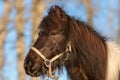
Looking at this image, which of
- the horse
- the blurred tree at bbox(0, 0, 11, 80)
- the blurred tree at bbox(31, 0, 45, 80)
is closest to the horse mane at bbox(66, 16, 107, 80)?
the horse

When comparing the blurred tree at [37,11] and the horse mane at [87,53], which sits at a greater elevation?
the blurred tree at [37,11]

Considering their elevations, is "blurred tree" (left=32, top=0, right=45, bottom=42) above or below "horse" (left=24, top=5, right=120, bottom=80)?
above

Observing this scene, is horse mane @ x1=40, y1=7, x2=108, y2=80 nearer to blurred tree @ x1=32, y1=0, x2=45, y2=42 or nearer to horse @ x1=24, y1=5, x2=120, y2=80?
horse @ x1=24, y1=5, x2=120, y2=80

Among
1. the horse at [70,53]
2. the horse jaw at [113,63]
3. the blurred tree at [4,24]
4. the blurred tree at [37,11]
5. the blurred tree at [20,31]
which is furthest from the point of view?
the blurred tree at [4,24]

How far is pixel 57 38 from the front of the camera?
734 centimetres

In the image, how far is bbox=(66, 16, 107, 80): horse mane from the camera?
7.25 meters

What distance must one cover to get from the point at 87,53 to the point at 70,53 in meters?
0.29

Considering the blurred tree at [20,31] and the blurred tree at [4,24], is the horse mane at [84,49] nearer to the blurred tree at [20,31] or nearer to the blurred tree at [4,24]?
the blurred tree at [20,31]

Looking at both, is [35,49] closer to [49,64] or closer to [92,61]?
[49,64]

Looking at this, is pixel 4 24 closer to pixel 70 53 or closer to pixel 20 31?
pixel 20 31

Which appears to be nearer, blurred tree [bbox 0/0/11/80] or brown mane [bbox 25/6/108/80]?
brown mane [bbox 25/6/108/80]

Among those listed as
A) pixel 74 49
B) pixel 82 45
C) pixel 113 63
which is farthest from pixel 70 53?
pixel 113 63

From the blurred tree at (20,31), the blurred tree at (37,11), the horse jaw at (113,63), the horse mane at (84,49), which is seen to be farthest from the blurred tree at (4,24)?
the horse jaw at (113,63)

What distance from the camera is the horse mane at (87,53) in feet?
23.8
